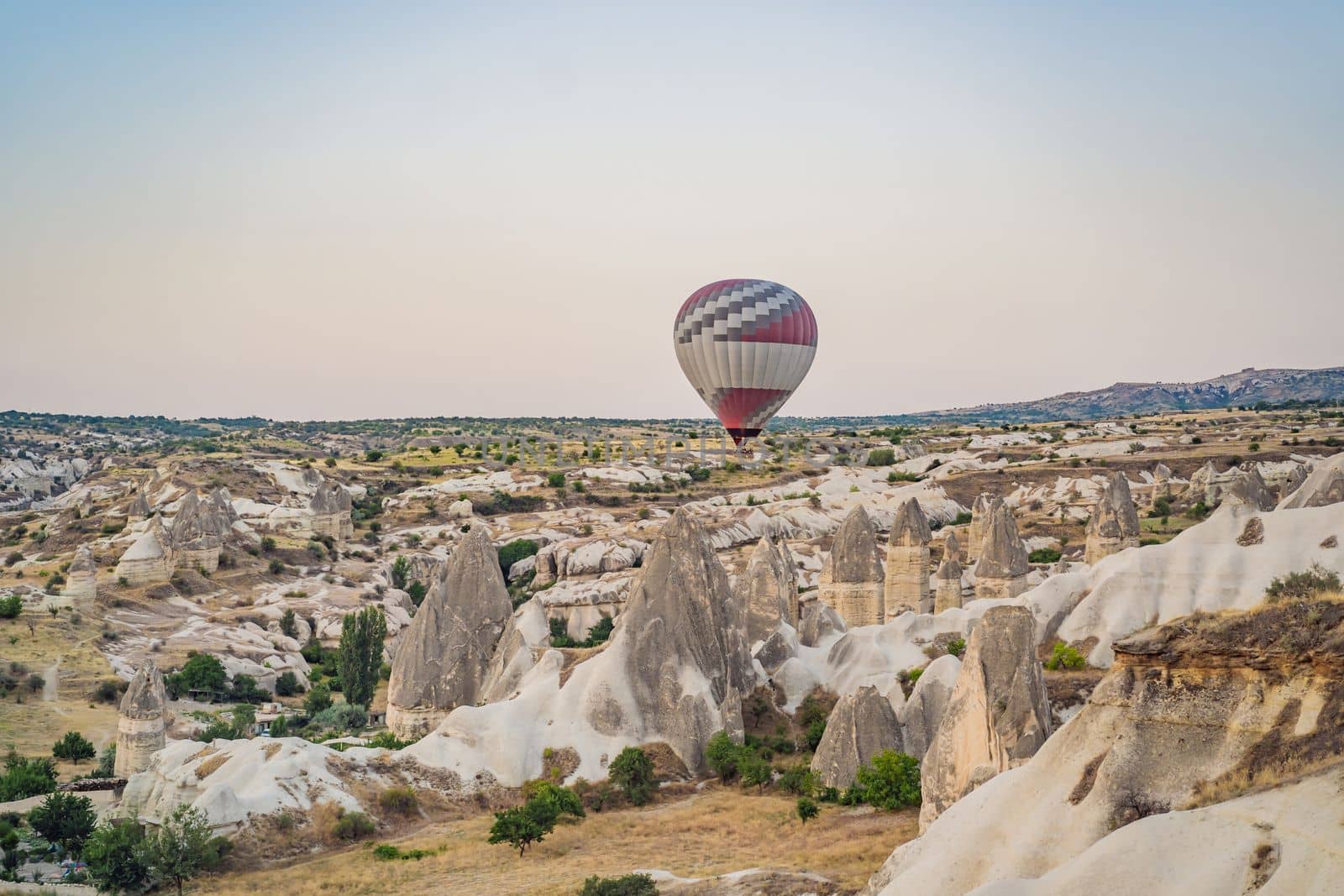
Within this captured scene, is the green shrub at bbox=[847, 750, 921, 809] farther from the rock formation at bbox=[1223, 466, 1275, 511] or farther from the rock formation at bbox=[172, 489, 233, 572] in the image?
the rock formation at bbox=[172, 489, 233, 572]

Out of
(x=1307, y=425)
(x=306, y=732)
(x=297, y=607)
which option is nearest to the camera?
(x=306, y=732)

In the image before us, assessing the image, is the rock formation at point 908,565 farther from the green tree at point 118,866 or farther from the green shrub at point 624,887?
the green tree at point 118,866

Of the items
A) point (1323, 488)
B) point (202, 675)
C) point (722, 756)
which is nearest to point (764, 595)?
point (722, 756)

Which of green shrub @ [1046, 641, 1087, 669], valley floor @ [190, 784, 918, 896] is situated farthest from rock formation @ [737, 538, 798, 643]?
valley floor @ [190, 784, 918, 896]

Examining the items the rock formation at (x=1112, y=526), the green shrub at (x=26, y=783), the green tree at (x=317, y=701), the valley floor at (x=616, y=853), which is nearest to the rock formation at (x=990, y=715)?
the valley floor at (x=616, y=853)

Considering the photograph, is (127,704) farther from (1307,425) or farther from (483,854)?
(1307,425)

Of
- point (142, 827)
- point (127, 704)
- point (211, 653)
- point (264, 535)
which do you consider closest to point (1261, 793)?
point (142, 827)
